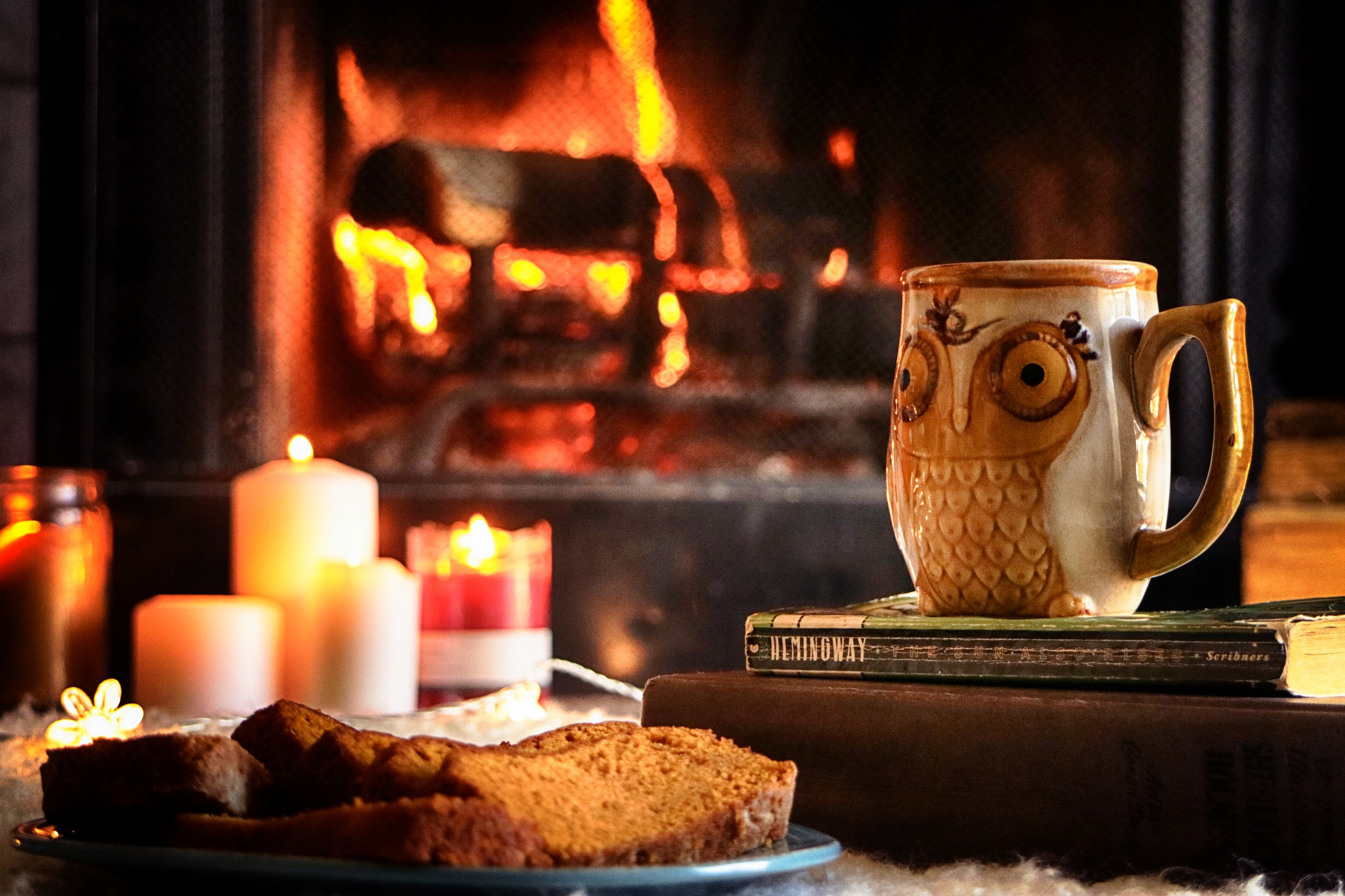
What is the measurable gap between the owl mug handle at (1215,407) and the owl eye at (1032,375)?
3cm

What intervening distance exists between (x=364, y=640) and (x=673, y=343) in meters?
0.62

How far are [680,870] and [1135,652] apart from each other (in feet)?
0.64

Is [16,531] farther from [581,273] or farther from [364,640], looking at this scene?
[581,273]

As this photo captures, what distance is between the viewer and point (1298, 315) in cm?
143

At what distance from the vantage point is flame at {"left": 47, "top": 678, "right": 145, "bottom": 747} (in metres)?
0.65

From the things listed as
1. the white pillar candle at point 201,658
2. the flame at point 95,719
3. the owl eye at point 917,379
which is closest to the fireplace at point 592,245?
the white pillar candle at point 201,658

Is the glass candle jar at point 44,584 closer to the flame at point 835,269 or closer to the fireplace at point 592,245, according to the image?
the fireplace at point 592,245

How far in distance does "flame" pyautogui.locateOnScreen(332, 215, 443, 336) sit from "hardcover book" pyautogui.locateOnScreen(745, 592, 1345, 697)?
90 cm

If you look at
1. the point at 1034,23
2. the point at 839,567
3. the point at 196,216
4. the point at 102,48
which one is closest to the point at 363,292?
the point at 196,216

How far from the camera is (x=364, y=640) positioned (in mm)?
864

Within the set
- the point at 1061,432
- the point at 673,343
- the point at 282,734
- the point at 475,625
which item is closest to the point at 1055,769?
the point at 1061,432

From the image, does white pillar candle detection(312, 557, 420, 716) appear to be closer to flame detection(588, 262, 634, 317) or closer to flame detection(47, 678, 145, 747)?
flame detection(47, 678, 145, 747)

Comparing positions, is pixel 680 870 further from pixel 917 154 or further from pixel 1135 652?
pixel 917 154

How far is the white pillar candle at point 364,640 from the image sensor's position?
0.86 m
